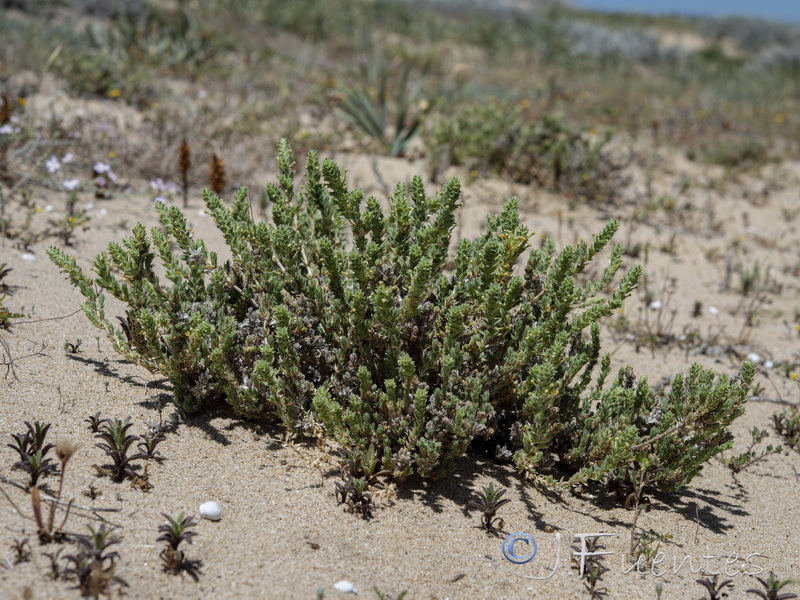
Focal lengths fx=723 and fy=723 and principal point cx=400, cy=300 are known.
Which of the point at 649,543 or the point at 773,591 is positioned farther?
the point at 649,543

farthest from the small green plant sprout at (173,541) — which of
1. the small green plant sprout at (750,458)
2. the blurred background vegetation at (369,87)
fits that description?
the blurred background vegetation at (369,87)

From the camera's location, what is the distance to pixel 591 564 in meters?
2.52

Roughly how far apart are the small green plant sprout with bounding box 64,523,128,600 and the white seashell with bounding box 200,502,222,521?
13.0 inches

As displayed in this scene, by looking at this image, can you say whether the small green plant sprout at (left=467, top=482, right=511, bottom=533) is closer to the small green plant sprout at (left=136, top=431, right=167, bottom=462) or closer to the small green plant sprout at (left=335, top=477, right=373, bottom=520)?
the small green plant sprout at (left=335, top=477, right=373, bottom=520)

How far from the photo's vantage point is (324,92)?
8625mm

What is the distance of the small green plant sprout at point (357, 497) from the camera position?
2584 millimetres

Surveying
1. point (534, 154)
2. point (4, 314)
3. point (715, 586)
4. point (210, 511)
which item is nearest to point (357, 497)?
point (210, 511)

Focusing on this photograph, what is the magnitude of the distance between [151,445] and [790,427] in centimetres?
308

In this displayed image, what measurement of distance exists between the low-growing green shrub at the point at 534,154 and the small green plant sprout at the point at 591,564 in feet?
15.5

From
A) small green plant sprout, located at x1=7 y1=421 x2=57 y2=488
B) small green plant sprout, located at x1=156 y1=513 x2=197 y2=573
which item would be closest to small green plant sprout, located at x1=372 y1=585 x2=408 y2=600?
small green plant sprout, located at x1=156 y1=513 x2=197 y2=573

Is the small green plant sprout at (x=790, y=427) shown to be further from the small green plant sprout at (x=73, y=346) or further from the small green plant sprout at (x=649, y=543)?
the small green plant sprout at (x=73, y=346)

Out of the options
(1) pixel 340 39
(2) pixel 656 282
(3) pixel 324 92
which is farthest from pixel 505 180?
(1) pixel 340 39

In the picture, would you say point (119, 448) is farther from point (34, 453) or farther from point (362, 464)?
point (362, 464)

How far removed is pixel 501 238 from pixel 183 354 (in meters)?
1.34
